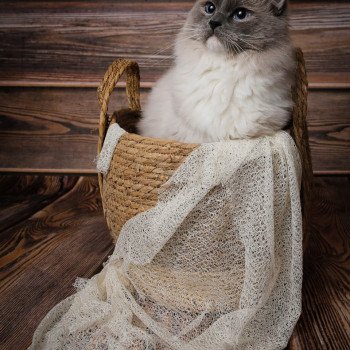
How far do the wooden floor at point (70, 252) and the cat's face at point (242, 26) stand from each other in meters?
0.65

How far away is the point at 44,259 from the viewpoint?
1.31 meters

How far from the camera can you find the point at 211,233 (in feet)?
3.23

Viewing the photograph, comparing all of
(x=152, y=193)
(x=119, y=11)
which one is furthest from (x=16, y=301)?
(x=119, y=11)

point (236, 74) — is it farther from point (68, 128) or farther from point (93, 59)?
point (68, 128)

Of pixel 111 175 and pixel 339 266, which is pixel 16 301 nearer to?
pixel 111 175

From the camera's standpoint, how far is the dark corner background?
1.88m

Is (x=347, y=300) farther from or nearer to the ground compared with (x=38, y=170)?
farther from the ground

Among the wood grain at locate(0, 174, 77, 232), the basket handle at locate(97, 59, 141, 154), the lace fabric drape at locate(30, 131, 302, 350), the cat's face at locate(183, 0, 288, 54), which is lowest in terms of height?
the wood grain at locate(0, 174, 77, 232)

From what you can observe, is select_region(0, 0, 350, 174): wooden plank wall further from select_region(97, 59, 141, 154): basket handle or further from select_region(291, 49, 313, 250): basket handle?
select_region(291, 49, 313, 250): basket handle

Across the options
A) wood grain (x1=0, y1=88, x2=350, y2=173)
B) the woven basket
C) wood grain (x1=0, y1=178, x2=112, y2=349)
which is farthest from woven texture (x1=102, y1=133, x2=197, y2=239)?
wood grain (x1=0, y1=88, x2=350, y2=173)

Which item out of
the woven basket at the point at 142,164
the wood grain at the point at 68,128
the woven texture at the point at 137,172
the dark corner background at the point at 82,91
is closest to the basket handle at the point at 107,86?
the woven basket at the point at 142,164

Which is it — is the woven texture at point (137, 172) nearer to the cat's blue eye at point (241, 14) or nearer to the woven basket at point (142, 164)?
the woven basket at point (142, 164)

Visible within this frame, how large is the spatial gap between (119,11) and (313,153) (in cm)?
110

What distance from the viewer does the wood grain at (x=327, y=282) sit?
3.12 ft
